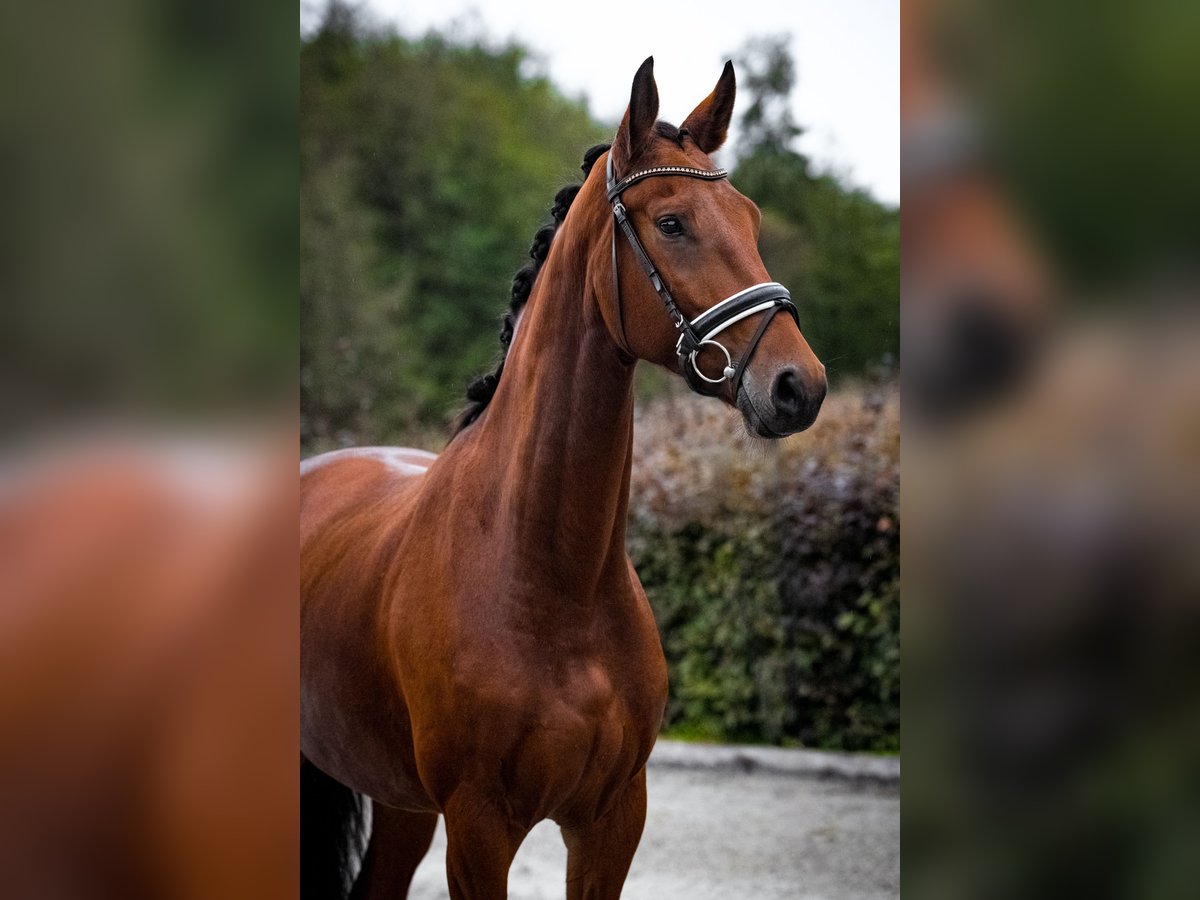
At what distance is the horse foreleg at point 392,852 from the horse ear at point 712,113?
1.75 m

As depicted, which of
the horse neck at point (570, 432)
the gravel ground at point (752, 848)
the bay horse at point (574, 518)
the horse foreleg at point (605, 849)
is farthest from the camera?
the gravel ground at point (752, 848)

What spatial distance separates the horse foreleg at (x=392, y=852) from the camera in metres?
2.58

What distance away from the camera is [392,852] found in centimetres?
261

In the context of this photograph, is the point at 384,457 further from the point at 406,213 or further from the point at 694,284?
the point at 406,213

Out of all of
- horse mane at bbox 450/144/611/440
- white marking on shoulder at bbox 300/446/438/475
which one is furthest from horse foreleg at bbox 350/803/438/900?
horse mane at bbox 450/144/611/440

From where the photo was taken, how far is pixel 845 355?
3.82m

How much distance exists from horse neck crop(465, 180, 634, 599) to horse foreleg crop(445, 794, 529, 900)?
0.41m
